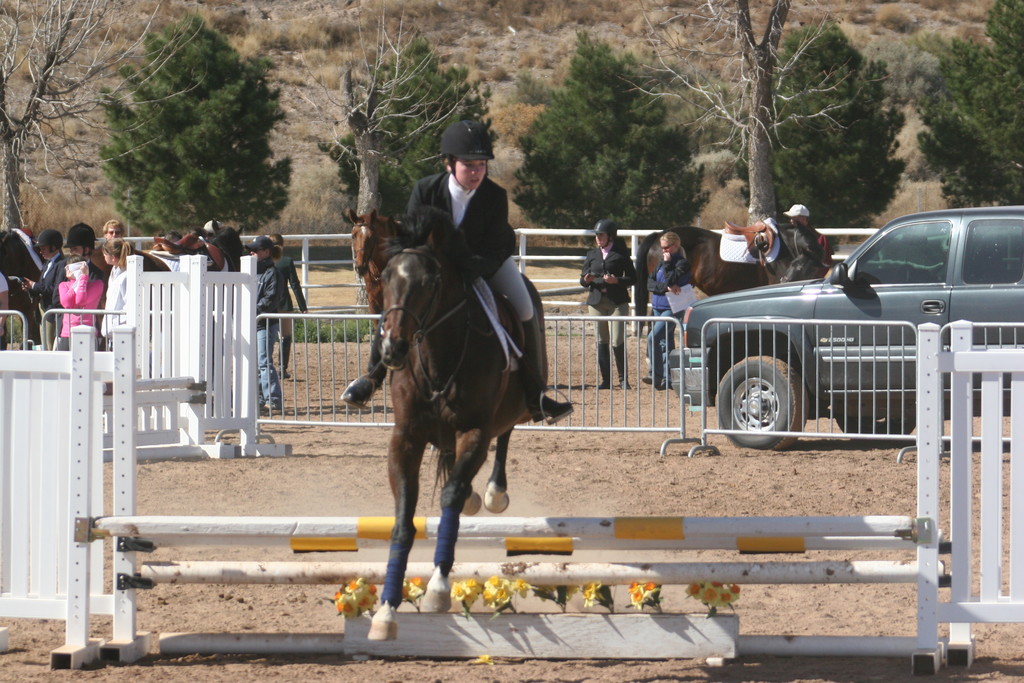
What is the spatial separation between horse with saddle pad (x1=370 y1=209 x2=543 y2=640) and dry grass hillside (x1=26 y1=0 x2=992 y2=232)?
3186 centimetres

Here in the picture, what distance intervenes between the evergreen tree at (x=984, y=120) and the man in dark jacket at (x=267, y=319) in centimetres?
2155

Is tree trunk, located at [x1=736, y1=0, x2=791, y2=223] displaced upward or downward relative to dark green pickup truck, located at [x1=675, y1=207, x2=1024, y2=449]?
upward

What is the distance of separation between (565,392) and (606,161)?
18559 millimetres

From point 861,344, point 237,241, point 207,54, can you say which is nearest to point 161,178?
point 207,54

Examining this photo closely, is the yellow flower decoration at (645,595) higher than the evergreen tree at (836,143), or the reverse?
the evergreen tree at (836,143)

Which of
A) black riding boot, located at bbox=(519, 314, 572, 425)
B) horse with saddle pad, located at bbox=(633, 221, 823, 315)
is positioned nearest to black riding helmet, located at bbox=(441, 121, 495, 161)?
black riding boot, located at bbox=(519, 314, 572, 425)

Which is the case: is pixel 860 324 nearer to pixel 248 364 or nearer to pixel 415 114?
pixel 248 364

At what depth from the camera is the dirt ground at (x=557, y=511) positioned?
5.73 metres

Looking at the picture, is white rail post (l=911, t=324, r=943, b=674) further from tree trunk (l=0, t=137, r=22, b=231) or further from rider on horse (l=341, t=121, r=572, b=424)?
tree trunk (l=0, t=137, r=22, b=231)

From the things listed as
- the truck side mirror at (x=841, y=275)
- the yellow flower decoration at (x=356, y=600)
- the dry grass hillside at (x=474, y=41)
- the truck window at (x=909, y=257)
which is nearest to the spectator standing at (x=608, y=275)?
the truck side mirror at (x=841, y=275)

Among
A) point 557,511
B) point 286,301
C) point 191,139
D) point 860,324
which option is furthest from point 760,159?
point 557,511

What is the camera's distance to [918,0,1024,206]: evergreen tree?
1220 inches

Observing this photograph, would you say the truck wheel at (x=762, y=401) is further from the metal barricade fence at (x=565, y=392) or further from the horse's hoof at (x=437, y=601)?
the horse's hoof at (x=437, y=601)

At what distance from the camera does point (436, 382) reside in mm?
5922
